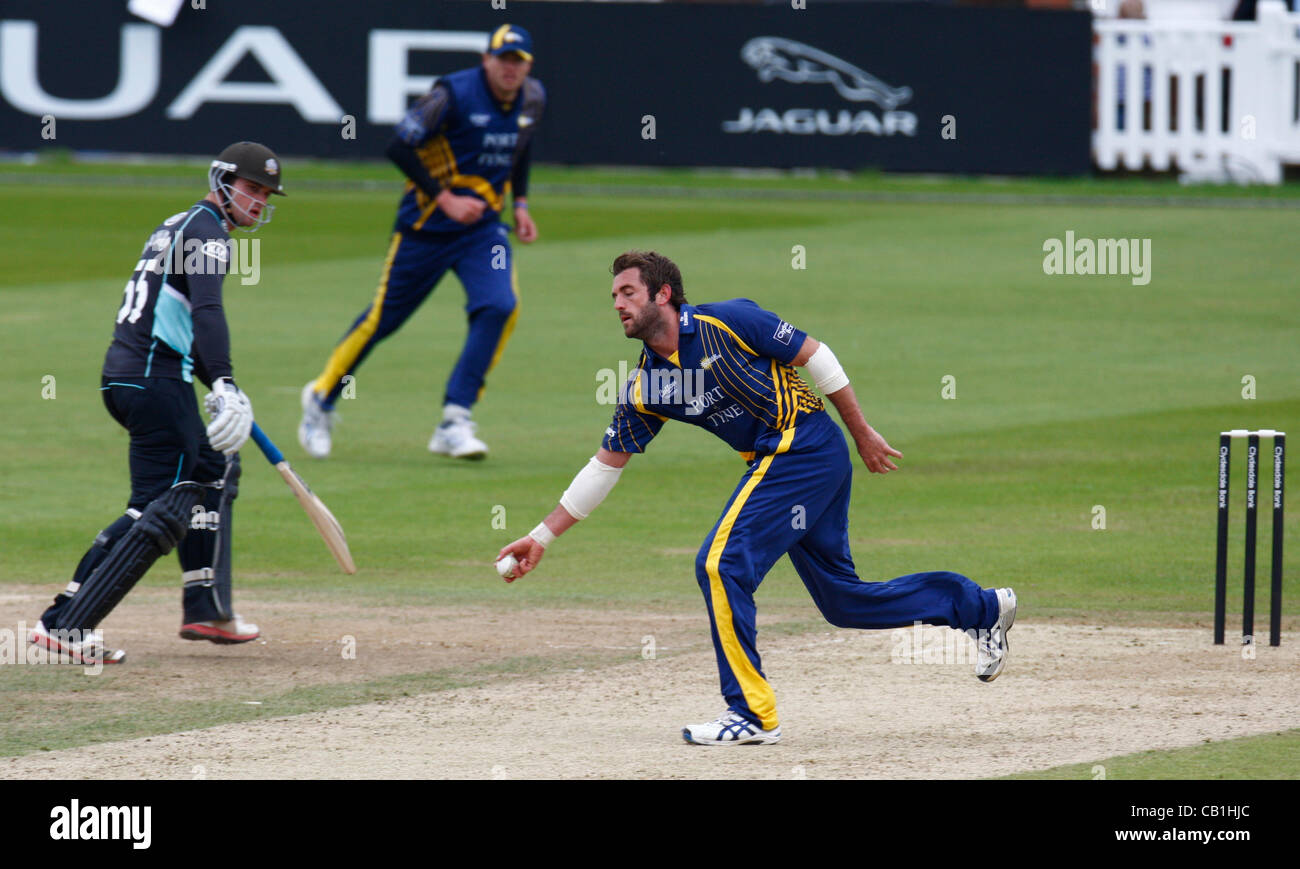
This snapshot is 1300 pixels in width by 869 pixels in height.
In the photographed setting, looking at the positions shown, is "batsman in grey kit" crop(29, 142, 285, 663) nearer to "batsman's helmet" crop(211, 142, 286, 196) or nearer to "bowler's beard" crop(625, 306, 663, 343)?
"batsman's helmet" crop(211, 142, 286, 196)

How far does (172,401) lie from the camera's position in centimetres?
866

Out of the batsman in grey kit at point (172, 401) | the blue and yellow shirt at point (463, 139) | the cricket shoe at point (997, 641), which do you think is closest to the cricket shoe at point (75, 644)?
the batsman in grey kit at point (172, 401)

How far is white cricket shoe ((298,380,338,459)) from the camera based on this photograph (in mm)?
14094

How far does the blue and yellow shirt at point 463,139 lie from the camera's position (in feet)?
46.5

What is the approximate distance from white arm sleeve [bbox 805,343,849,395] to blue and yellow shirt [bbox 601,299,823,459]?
9 cm

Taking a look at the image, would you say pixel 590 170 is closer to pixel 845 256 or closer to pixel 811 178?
pixel 811 178

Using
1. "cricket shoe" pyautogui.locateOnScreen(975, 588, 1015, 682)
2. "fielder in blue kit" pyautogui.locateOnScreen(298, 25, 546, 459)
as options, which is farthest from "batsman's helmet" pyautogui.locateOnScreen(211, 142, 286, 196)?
"fielder in blue kit" pyautogui.locateOnScreen(298, 25, 546, 459)

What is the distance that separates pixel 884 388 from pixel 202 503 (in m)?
9.02

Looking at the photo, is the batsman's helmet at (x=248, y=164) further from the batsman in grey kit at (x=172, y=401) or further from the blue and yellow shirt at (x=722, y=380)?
the blue and yellow shirt at (x=722, y=380)

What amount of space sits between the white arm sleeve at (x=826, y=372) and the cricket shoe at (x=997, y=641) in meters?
1.09

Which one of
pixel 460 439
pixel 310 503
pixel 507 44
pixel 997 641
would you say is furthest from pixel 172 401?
pixel 507 44

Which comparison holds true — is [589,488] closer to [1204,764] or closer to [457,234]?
[1204,764]

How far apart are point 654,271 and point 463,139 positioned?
7314 mm
